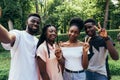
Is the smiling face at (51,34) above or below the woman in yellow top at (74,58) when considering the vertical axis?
above

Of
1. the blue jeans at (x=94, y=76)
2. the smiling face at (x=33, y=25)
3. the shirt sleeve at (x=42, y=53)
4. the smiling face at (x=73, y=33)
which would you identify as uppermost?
the smiling face at (x=33, y=25)

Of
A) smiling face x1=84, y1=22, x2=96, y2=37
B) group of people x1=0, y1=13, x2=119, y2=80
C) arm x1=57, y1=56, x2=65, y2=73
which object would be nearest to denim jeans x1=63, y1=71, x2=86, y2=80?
group of people x1=0, y1=13, x2=119, y2=80

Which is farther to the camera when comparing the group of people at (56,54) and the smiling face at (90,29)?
the smiling face at (90,29)

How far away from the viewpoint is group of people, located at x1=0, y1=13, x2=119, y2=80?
3.94 m

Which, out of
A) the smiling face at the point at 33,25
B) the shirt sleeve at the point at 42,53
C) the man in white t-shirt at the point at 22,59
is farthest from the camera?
the smiling face at the point at 33,25

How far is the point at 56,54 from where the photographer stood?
4.07m

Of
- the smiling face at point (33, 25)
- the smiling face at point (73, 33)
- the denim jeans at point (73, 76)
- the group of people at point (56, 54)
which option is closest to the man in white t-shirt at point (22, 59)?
the group of people at point (56, 54)

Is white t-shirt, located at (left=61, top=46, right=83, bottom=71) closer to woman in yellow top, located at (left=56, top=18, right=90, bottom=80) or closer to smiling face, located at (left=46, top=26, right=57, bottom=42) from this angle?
woman in yellow top, located at (left=56, top=18, right=90, bottom=80)

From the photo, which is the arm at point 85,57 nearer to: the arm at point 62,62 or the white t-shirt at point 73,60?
the white t-shirt at point 73,60

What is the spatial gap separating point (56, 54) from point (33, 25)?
1.51 feet

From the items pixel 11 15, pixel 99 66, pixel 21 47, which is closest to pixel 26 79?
pixel 21 47

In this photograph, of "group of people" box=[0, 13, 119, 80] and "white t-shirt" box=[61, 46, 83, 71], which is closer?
"group of people" box=[0, 13, 119, 80]

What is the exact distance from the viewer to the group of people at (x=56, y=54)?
394 centimetres

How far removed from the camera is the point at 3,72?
11102 millimetres
